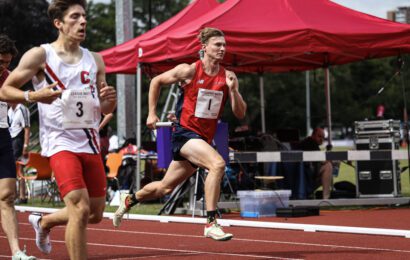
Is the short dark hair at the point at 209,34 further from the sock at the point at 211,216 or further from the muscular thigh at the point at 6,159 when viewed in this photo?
the muscular thigh at the point at 6,159

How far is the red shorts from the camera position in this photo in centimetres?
667

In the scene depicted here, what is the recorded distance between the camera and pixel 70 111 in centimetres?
680

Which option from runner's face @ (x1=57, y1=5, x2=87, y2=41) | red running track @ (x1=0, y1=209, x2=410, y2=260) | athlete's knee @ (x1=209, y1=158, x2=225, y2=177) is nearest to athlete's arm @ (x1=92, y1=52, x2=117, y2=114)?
runner's face @ (x1=57, y1=5, x2=87, y2=41)

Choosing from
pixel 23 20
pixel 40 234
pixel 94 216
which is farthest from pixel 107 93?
pixel 23 20

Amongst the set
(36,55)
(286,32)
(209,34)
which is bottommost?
(36,55)

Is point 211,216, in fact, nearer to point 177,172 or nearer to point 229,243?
point 177,172

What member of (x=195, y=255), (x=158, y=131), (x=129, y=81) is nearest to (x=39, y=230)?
(x=195, y=255)

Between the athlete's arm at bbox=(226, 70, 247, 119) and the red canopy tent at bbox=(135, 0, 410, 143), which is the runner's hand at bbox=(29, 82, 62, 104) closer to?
the athlete's arm at bbox=(226, 70, 247, 119)

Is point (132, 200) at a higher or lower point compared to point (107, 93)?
lower

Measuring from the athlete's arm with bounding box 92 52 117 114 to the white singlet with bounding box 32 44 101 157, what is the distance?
0.07m

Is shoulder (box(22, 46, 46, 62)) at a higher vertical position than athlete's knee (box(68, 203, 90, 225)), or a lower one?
higher

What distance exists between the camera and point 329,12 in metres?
16.4

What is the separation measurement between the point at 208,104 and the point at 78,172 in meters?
3.47

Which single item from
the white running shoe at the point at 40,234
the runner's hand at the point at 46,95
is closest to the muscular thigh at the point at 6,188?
the white running shoe at the point at 40,234
